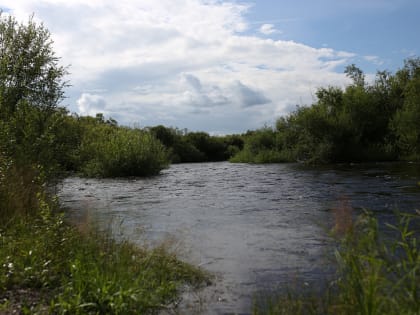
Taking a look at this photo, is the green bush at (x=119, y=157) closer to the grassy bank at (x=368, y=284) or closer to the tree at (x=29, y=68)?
the tree at (x=29, y=68)

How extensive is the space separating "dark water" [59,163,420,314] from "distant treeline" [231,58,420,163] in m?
26.4

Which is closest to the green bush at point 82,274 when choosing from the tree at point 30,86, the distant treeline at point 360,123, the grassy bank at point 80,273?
the grassy bank at point 80,273

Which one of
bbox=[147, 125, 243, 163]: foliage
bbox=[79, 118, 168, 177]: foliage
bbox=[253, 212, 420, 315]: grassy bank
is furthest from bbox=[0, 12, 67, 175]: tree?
bbox=[147, 125, 243, 163]: foliage

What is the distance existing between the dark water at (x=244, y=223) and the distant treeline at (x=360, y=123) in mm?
26381

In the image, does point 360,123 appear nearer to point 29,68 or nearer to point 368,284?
point 29,68

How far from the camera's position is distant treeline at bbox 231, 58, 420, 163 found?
48.1m

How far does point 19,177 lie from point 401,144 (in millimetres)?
45597

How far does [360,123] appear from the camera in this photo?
5262 centimetres

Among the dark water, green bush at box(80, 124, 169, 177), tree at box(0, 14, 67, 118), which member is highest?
A: tree at box(0, 14, 67, 118)

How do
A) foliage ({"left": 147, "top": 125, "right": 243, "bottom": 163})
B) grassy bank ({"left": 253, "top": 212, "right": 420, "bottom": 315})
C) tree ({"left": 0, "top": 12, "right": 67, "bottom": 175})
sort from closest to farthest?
grassy bank ({"left": 253, "top": 212, "right": 420, "bottom": 315}) < tree ({"left": 0, "top": 12, "right": 67, "bottom": 175}) < foliage ({"left": 147, "top": 125, "right": 243, "bottom": 163})

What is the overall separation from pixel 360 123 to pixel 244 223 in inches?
1694

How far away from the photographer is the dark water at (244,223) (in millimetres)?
7715

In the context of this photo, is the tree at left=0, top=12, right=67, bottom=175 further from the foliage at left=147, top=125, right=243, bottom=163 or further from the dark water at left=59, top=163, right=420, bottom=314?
the foliage at left=147, top=125, right=243, bottom=163

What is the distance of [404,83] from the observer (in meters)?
54.8
